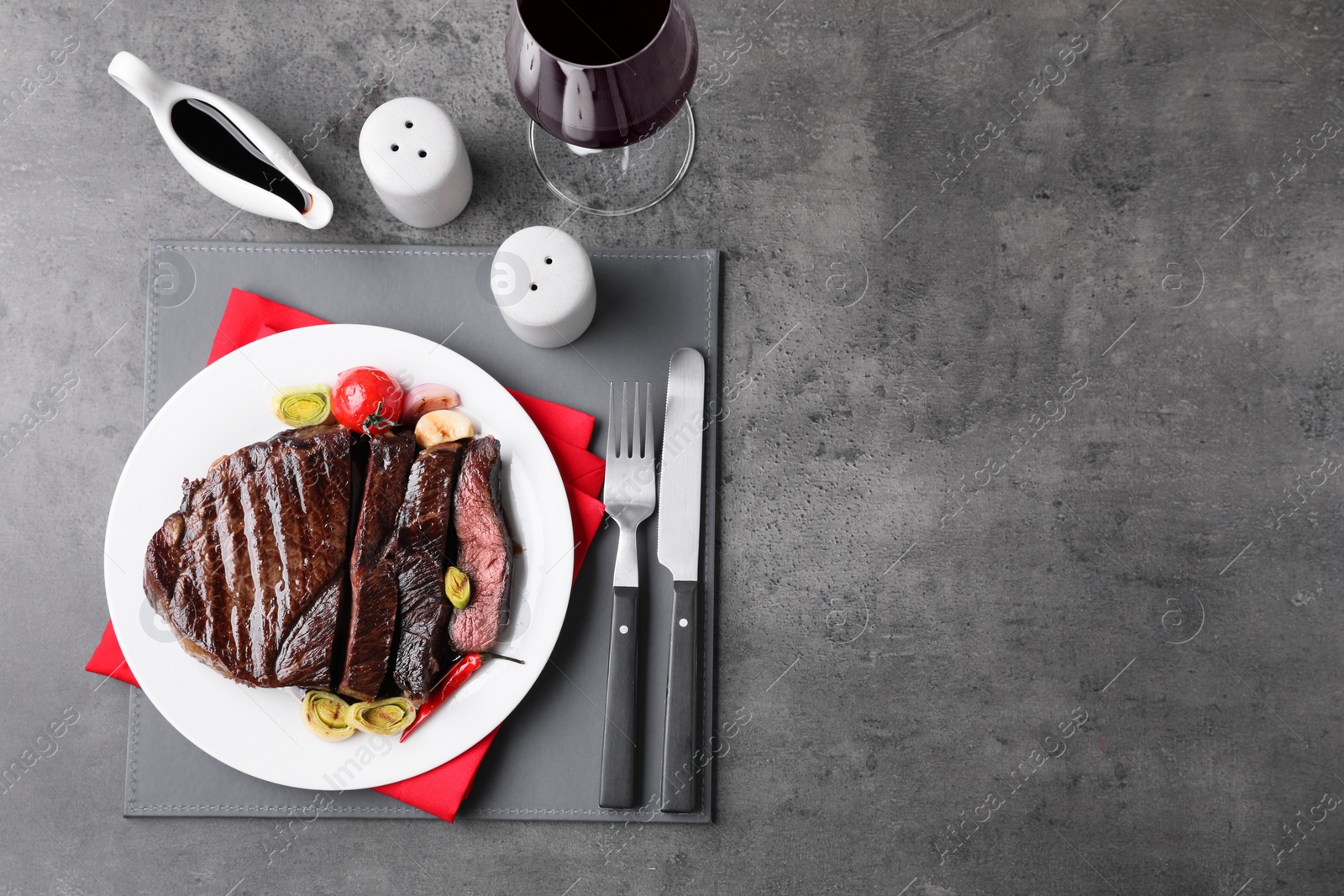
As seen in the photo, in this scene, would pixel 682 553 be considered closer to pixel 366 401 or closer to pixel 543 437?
pixel 543 437

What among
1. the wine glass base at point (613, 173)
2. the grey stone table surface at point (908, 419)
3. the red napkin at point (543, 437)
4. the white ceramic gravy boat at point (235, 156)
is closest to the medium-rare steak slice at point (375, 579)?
the red napkin at point (543, 437)

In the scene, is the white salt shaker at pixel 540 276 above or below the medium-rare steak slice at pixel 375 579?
above

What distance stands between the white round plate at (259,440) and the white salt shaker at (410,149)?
0.28 metres

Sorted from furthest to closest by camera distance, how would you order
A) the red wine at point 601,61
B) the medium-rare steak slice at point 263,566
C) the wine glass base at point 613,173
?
the wine glass base at point 613,173
the medium-rare steak slice at point 263,566
the red wine at point 601,61

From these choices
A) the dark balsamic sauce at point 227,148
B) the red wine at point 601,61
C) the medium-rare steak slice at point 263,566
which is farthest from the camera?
the dark balsamic sauce at point 227,148

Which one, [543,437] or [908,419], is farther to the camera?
[908,419]

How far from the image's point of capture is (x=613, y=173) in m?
1.75

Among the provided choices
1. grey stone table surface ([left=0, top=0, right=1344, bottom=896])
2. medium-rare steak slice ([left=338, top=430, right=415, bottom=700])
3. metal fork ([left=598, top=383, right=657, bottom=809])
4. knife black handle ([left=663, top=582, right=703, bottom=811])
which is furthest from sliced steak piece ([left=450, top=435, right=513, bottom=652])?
grey stone table surface ([left=0, top=0, right=1344, bottom=896])

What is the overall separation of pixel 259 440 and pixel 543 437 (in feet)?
1.80

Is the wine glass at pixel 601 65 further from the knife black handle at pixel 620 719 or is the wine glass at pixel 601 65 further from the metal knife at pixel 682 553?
the knife black handle at pixel 620 719

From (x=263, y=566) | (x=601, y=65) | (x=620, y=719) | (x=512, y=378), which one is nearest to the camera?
(x=601, y=65)

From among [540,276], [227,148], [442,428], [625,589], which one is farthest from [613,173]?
[625,589]

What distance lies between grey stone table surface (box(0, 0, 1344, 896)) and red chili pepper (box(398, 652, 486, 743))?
0.29 metres

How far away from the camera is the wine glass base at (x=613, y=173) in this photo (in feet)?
5.74
